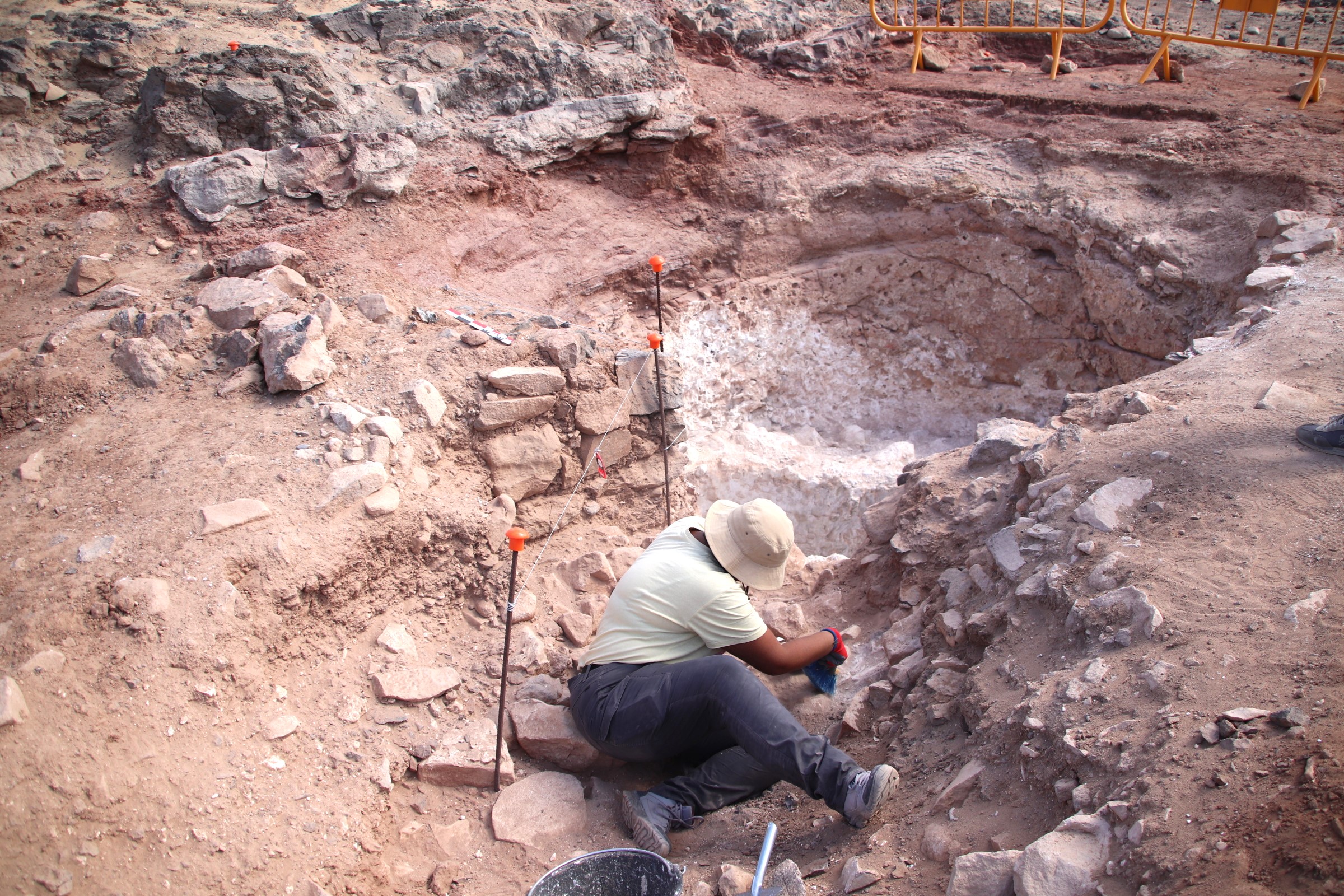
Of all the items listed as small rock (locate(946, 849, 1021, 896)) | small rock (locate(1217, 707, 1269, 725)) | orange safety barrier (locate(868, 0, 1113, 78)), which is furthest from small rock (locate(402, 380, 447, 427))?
orange safety barrier (locate(868, 0, 1113, 78))

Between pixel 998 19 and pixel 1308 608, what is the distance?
7.87 metres

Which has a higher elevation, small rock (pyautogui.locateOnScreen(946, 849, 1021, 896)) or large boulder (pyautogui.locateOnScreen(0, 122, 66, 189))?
large boulder (pyautogui.locateOnScreen(0, 122, 66, 189))

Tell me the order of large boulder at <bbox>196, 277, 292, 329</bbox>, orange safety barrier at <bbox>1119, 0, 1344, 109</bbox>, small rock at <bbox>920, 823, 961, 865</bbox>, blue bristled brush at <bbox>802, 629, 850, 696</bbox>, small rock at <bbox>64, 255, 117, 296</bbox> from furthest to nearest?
orange safety barrier at <bbox>1119, 0, 1344, 109</bbox>
small rock at <bbox>64, 255, 117, 296</bbox>
large boulder at <bbox>196, 277, 292, 329</bbox>
blue bristled brush at <bbox>802, 629, 850, 696</bbox>
small rock at <bbox>920, 823, 961, 865</bbox>

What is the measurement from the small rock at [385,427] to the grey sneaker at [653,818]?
6.37 feet

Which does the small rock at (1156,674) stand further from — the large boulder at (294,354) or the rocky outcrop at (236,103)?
the rocky outcrop at (236,103)

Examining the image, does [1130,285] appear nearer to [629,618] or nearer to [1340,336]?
[1340,336]

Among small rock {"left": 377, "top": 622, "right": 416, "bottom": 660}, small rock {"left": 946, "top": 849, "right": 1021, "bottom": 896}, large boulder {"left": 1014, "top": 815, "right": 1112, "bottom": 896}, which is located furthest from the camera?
small rock {"left": 377, "top": 622, "right": 416, "bottom": 660}

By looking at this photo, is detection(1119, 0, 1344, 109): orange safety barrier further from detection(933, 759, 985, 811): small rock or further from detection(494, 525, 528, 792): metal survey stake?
detection(494, 525, 528, 792): metal survey stake

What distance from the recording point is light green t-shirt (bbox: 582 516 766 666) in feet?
9.28

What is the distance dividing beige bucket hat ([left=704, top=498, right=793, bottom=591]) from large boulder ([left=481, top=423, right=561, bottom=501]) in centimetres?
157

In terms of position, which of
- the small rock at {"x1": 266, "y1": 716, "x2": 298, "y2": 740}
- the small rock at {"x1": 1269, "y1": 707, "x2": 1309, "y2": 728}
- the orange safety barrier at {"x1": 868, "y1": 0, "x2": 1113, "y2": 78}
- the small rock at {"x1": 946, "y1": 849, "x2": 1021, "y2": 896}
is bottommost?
the small rock at {"x1": 266, "y1": 716, "x2": 298, "y2": 740}

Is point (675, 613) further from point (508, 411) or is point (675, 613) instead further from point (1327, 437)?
point (1327, 437)

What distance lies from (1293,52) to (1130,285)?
249 centimetres

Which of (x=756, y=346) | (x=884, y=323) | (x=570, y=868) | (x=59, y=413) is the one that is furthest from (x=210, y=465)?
(x=884, y=323)
